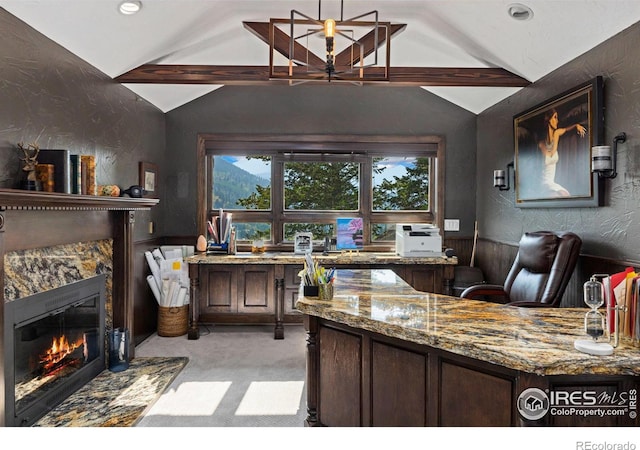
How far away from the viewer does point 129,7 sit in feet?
9.15

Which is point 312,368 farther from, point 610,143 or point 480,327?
point 610,143

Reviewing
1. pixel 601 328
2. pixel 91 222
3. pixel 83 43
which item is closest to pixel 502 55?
pixel 601 328

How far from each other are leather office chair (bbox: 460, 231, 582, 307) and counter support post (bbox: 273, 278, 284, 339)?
2.00 m

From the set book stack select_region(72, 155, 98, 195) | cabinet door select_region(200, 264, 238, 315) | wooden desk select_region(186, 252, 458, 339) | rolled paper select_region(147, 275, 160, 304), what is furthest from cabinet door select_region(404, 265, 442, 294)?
book stack select_region(72, 155, 98, 195)

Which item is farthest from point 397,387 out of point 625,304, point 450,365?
point 625,304

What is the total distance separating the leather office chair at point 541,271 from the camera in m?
2.78

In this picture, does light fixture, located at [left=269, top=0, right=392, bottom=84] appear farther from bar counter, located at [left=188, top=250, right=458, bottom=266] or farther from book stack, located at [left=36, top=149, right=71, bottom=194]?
bar counter, located at [left=188, top=250, right=458, bottom=266]

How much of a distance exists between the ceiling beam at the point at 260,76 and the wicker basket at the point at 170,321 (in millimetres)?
2238

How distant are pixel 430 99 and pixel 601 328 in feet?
12.9

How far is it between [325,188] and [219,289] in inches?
66.7

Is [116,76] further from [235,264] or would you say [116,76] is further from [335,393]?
[335,393]

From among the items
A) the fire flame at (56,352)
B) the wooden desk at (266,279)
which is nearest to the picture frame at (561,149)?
the wooden desk at (266,279)

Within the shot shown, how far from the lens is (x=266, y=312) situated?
4.62 metres

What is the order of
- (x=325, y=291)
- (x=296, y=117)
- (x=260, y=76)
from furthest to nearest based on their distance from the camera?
(x=296, y=117)
(x=260, y=76)
(x=325, y=291)
